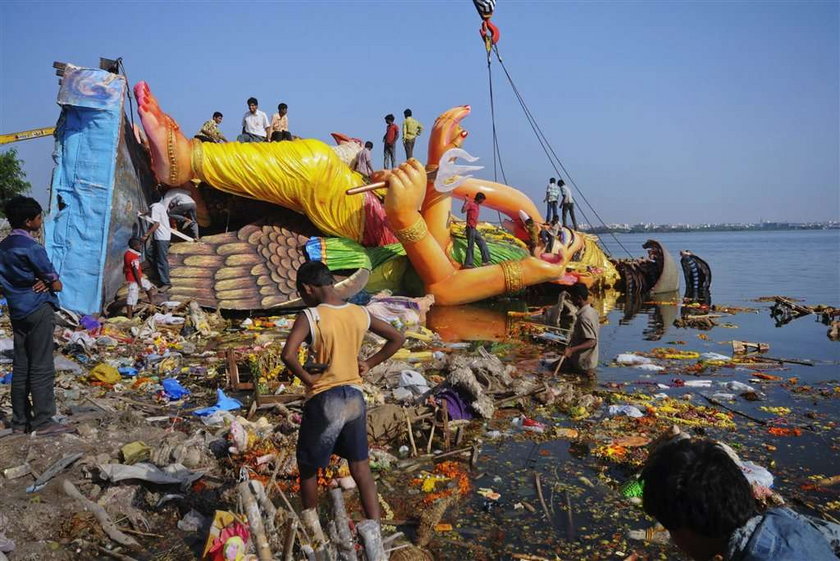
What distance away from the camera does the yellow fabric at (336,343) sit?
3.07m

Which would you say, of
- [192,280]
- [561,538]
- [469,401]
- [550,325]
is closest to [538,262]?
[550,325]

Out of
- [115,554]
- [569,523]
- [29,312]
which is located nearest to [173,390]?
[29,312]

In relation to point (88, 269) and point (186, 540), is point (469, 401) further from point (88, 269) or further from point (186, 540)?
point (88, 269)

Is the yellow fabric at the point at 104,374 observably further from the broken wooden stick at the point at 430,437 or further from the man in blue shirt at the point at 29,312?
the broken wooden stick at the point at 430,437

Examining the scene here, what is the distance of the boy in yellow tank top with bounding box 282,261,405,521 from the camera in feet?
10.1

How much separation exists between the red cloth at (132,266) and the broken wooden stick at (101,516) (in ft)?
20.4

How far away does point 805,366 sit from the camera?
8039mm

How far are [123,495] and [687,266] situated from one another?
1616 centimetres

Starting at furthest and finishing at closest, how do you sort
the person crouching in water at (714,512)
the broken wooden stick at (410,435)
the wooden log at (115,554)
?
the broken wooden stick at (410,435), the wooden log at (115,554), the person crouching in water at (714,512)

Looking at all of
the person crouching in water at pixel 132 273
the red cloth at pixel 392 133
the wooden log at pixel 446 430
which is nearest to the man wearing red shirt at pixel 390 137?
the red cloth at pixel 392 133

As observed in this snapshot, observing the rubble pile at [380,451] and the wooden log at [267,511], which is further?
the rubble pile at [380,451]

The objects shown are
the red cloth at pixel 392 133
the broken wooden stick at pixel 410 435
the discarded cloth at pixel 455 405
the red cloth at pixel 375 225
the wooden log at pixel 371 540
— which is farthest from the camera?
the red cloth at pixel 392 133

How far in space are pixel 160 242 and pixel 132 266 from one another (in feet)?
2.69

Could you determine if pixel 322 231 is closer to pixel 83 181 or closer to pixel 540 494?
pixel 83 181
